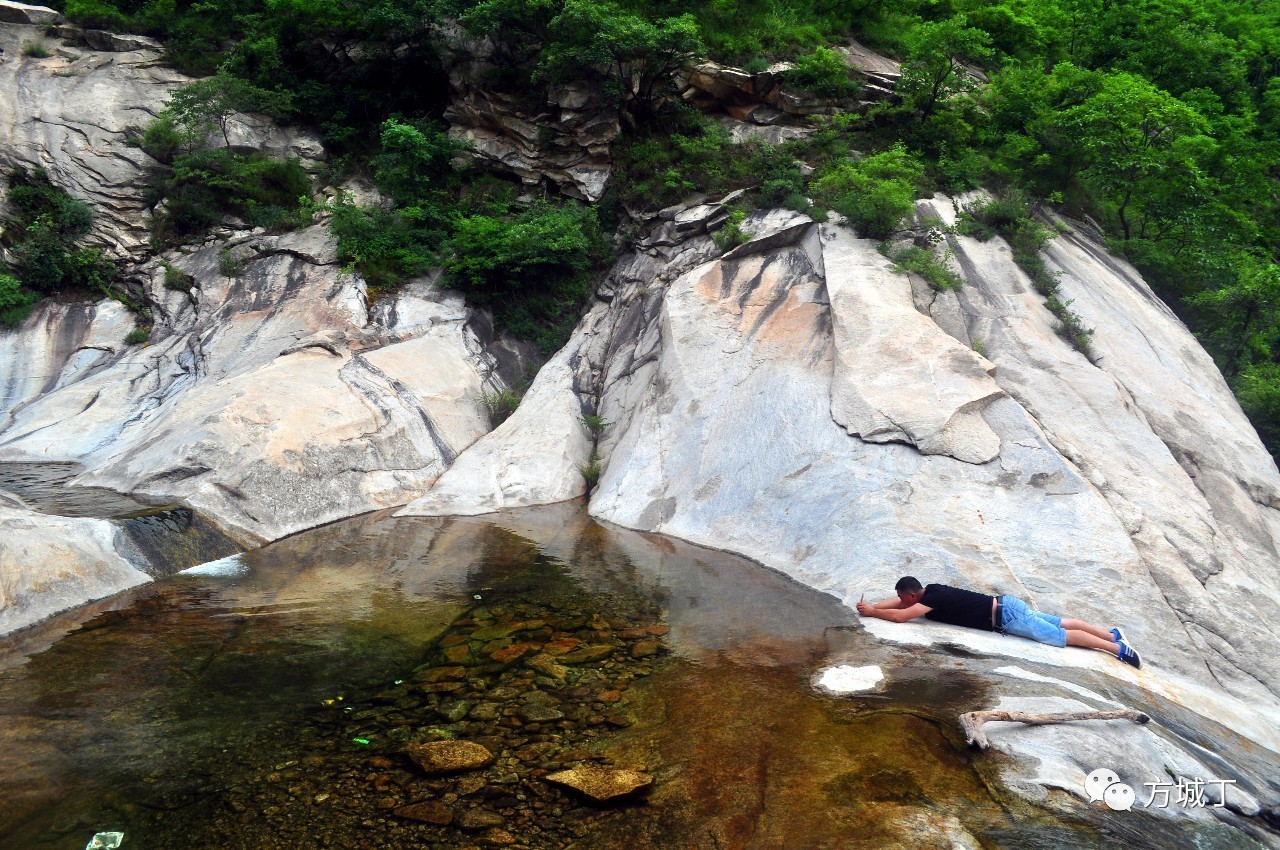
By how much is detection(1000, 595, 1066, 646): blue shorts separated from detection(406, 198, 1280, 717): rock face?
0.78 m

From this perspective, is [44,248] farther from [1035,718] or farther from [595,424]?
[1035,718]

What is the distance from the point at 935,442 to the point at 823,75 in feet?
32.8

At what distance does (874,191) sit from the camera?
510 inches

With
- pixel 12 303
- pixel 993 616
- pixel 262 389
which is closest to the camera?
pixel 993 616

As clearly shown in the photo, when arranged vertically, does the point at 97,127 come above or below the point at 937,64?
below

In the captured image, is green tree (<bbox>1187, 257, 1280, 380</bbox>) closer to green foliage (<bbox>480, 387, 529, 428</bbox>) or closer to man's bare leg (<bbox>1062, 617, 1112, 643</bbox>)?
man's bare leg (<bbox>1062, 617, 1112, 643</bbox>)

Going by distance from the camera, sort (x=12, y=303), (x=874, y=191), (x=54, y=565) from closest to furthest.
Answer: (x=54, y=565) < (x=874, y=191) < (x=12, y=303)

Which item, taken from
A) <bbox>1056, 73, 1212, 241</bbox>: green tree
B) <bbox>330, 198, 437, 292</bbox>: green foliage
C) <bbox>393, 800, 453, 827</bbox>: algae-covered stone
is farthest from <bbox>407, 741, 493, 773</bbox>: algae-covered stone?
<bbox>1056, 73, 1212, 241</bbox>: green tree

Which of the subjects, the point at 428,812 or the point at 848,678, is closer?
the point at 428,812

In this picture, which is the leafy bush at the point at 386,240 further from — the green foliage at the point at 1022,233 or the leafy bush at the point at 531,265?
the green foliage at the point at 1022,233

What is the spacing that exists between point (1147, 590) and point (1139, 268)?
1046 cm

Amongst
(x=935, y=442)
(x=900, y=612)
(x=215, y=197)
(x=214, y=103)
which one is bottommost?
(x=900, y=612)

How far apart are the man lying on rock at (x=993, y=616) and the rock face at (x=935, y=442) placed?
24 cm

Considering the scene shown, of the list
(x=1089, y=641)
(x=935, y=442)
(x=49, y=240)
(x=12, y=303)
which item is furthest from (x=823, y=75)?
(x=12, y=303)
